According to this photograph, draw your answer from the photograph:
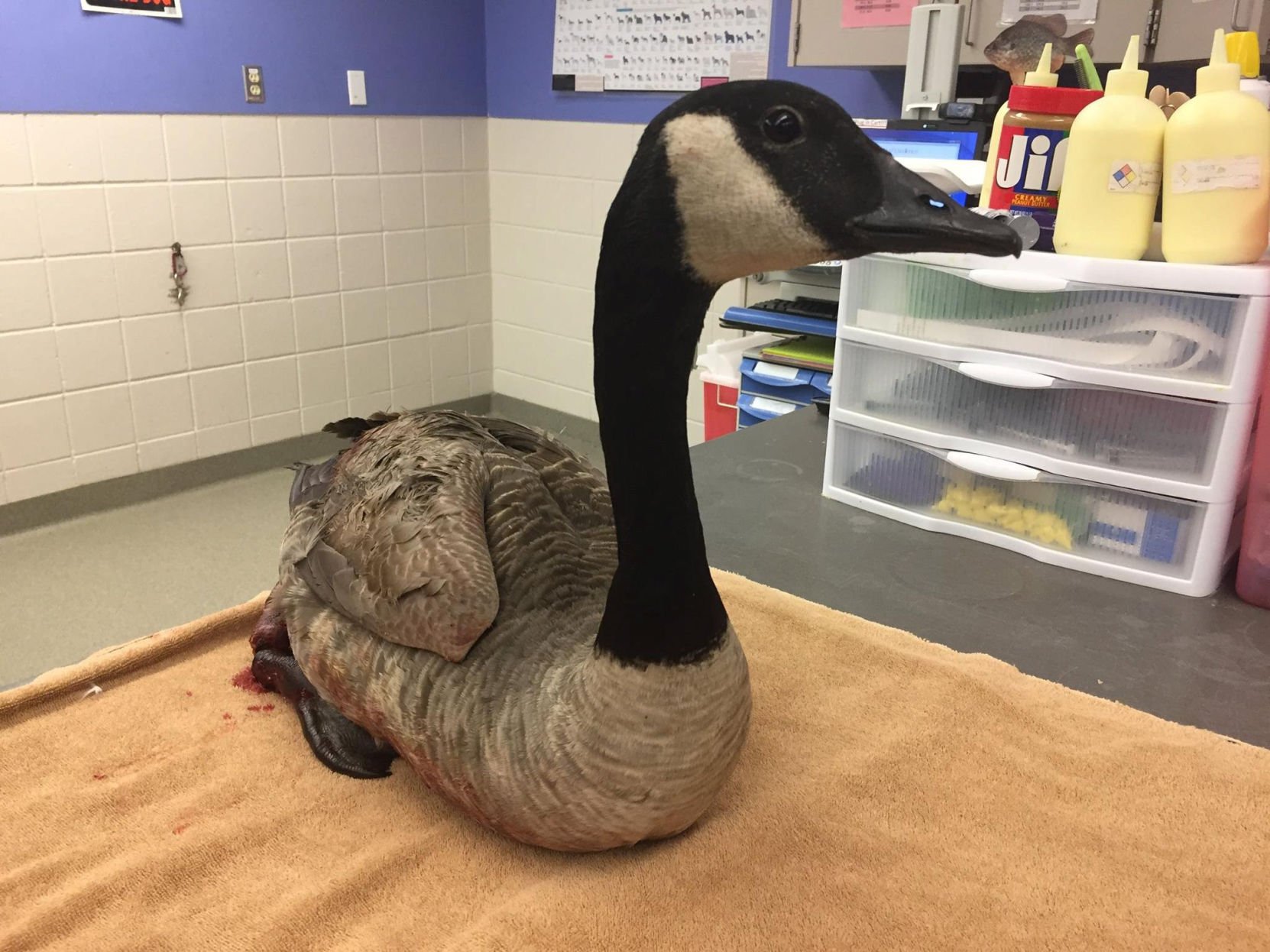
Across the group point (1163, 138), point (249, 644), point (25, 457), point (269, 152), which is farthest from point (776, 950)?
point (269, 152)

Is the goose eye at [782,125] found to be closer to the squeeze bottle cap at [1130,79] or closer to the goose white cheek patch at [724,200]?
the goose white cheek patch at [724,200]

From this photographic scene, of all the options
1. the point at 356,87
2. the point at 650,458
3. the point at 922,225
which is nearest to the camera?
the point at 922,225

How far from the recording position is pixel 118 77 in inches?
101

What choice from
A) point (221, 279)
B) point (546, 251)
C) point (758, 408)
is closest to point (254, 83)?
point (221, 279)

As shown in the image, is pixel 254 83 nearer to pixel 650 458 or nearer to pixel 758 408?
pixel 758 408

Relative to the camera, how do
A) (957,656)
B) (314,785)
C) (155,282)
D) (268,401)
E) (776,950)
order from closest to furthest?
(776,950) → (314,785) → (957,656) → (155,282) → (268,401)

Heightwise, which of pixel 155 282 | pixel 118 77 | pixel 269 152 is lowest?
pixel 155 282

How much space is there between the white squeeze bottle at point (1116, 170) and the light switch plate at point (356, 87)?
251 cm

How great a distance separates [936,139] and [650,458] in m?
1.19

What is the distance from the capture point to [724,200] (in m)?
0.65

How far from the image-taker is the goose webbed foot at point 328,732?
0.92 meters

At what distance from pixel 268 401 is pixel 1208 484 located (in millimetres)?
2742

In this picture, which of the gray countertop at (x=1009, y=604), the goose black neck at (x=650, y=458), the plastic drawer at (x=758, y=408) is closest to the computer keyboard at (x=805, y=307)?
the plastic drawer at (x=758, y=408)

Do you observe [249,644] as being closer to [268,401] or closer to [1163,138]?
[1163,138]
